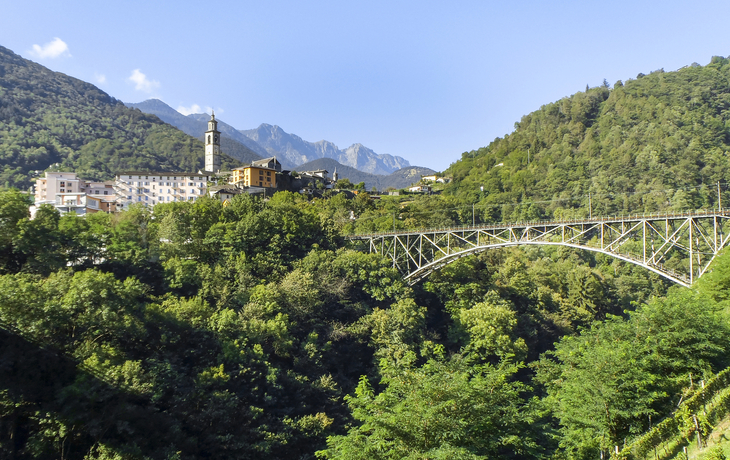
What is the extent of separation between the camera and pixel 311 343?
31.8 metres

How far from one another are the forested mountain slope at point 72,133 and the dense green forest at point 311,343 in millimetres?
78683

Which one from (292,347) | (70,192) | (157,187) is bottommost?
(292,347)

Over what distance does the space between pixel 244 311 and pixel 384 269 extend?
41.3 feet

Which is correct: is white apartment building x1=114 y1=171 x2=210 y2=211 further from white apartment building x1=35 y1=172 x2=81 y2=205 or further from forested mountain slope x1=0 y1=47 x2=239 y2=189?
forested mountain slope x1=0 y1=47 x2=239 y2=189

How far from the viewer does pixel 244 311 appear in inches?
1235

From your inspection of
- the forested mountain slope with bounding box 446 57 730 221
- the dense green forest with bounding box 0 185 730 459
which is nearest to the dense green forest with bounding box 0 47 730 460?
the dense green forest with bounding box 0 185 730 459

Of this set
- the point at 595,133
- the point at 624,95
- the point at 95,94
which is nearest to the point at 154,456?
the point at 595,133

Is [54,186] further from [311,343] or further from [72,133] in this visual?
[72,133]

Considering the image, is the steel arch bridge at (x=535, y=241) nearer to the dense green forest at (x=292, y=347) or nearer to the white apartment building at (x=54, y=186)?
the dense green forest at (x=292, y=347)

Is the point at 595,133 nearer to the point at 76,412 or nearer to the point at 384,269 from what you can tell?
the point at 384,269

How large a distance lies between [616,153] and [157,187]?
3113 inches

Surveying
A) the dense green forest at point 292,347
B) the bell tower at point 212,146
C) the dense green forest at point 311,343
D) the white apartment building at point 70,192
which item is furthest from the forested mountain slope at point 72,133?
the dense green forest at point 292,347

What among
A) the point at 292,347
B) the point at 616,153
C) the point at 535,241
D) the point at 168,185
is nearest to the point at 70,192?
the point at 168,185

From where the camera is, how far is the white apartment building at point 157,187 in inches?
2933
